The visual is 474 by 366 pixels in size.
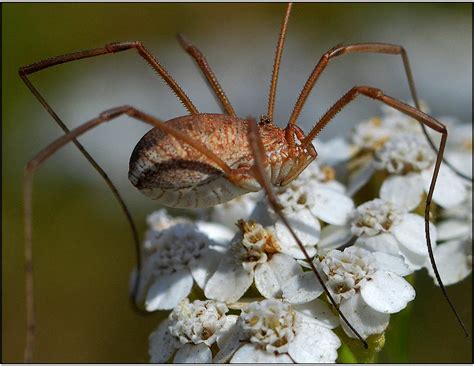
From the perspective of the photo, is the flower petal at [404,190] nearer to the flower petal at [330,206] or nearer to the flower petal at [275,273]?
the flower petal at [330,206]

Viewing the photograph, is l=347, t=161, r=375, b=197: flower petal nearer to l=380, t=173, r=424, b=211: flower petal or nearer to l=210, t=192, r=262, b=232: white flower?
l=380, t=173, r=424, b=211: flower petal

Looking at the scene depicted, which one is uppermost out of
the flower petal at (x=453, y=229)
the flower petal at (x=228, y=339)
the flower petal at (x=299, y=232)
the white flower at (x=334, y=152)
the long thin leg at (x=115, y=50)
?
the long thin leg at (x=115, y=50)

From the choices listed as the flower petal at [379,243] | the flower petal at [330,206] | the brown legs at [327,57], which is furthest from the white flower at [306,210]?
the brown legs at [327,57]

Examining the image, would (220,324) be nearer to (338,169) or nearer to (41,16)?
(338,169)

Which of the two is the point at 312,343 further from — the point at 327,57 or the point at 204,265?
the point at 327,57

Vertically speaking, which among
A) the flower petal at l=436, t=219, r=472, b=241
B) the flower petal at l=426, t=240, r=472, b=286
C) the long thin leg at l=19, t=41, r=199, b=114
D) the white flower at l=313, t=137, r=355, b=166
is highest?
the long thin leg at l=19, t=41, r=199, b=114

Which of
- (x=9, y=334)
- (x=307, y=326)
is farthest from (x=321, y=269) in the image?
(x=9, y=334)

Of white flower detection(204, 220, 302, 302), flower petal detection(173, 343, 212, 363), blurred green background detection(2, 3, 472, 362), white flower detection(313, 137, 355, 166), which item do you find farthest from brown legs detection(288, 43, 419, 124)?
blurred green background detection(2, 3, 472, 362)
